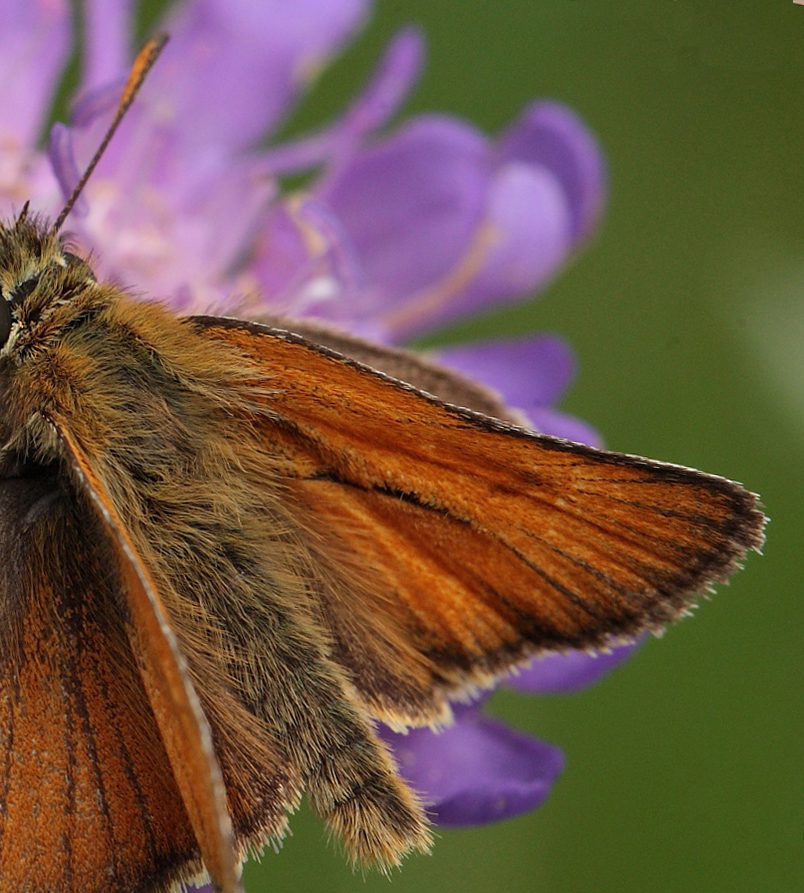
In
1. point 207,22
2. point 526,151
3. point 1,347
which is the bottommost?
point 1,347

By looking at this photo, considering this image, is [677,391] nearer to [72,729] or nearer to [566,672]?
[566,672]

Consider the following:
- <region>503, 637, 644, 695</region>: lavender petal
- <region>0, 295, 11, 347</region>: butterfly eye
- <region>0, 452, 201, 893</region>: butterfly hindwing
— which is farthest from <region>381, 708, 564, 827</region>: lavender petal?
<region>0, 295, 11, 347</region>: butterfly eye

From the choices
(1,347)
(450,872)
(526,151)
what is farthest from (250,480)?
(450,872)

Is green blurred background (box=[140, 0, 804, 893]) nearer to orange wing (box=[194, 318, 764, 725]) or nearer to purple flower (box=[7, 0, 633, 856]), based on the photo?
purple flower (box=[7, 0, 633, 856])

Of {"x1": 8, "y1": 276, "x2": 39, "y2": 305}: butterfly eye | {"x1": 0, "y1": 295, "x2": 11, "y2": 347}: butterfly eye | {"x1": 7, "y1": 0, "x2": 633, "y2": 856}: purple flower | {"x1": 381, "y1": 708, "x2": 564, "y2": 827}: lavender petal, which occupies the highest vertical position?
{"x1": 7, "y1": 0, "x2": 633, "y2": 856}: purple flower

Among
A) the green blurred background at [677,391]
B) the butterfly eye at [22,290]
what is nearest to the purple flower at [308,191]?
the green blurred background at [677,391]

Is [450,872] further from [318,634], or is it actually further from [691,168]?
[691,168]

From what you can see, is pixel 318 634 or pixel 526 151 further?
pixel 526 151

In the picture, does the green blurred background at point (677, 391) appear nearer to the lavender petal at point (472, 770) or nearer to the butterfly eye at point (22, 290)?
the lavender petal at point (472, 770)
